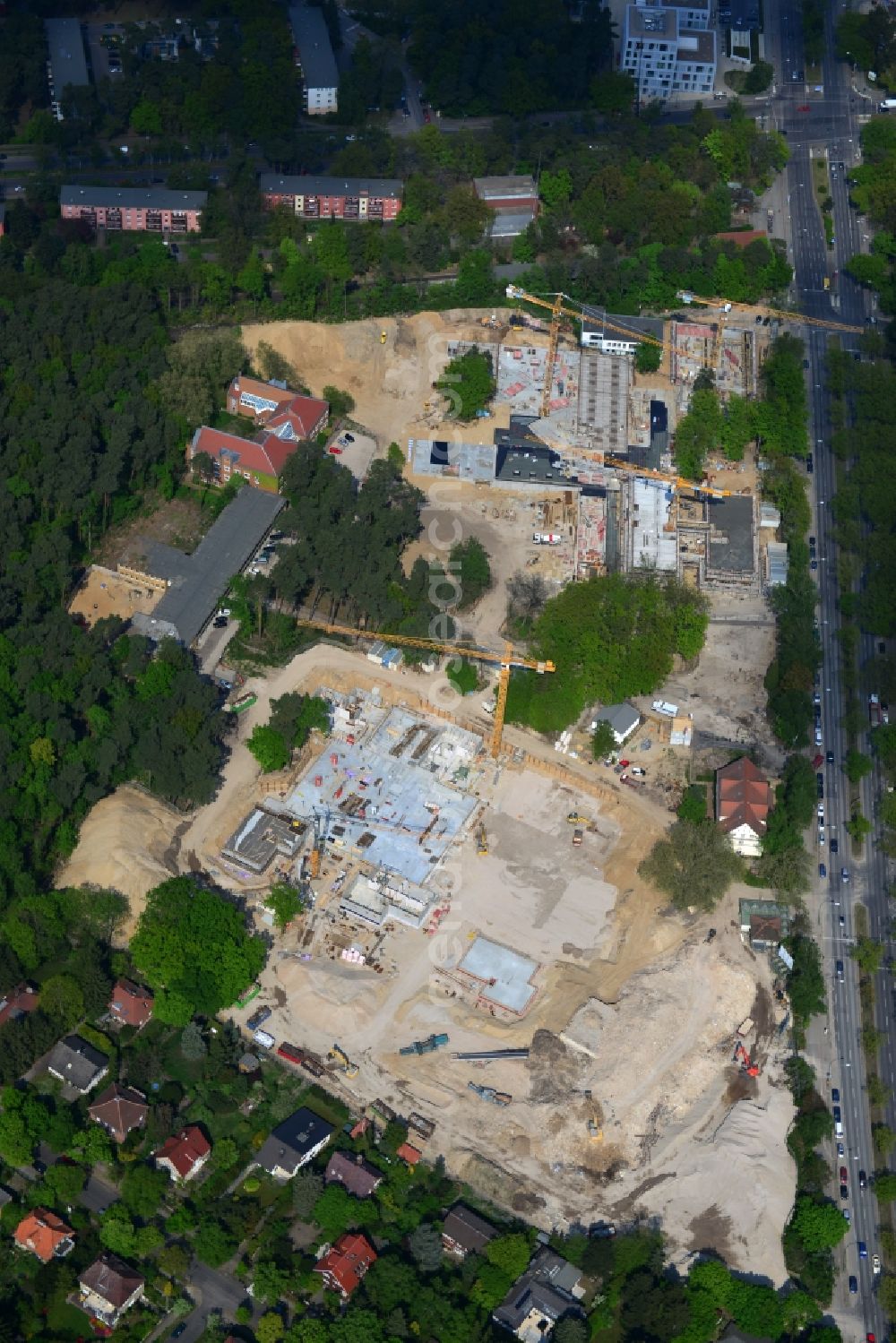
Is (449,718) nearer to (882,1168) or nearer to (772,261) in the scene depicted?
(882,1168)

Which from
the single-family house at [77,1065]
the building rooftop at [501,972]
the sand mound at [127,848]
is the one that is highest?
the sand mound at [127,848]

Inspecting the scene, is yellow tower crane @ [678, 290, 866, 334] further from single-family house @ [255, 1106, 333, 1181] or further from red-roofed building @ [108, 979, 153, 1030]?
single-family house @ [255, 1106, 333, 1181]

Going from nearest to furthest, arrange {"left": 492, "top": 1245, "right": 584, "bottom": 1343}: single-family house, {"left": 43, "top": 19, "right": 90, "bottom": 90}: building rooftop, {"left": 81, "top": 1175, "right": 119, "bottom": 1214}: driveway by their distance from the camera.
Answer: {"left": 492, "top": 1245, "right": 584, "bottom": 1343}: single-family house, {"left": 81, "top": 1175, "right": 119, "bottom": 1214}: driveway, {"left": 43, "top": 19, "right": 90, "bottom": 90}: building rooftop

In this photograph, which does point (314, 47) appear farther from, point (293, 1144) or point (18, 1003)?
point (293, 1144)

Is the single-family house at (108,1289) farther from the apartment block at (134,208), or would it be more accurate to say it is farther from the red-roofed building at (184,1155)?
the apartment block at (134,208)

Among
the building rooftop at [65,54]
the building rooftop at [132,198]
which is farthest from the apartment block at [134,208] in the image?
the building rooftop at [65,54]

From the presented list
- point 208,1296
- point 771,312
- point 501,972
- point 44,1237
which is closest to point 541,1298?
point 208,1296

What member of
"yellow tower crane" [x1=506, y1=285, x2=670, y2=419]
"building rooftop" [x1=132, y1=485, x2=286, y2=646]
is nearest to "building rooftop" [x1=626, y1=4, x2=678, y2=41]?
"yellow tower crane" [x1=506, y1=285, x2=670, y2=419]
